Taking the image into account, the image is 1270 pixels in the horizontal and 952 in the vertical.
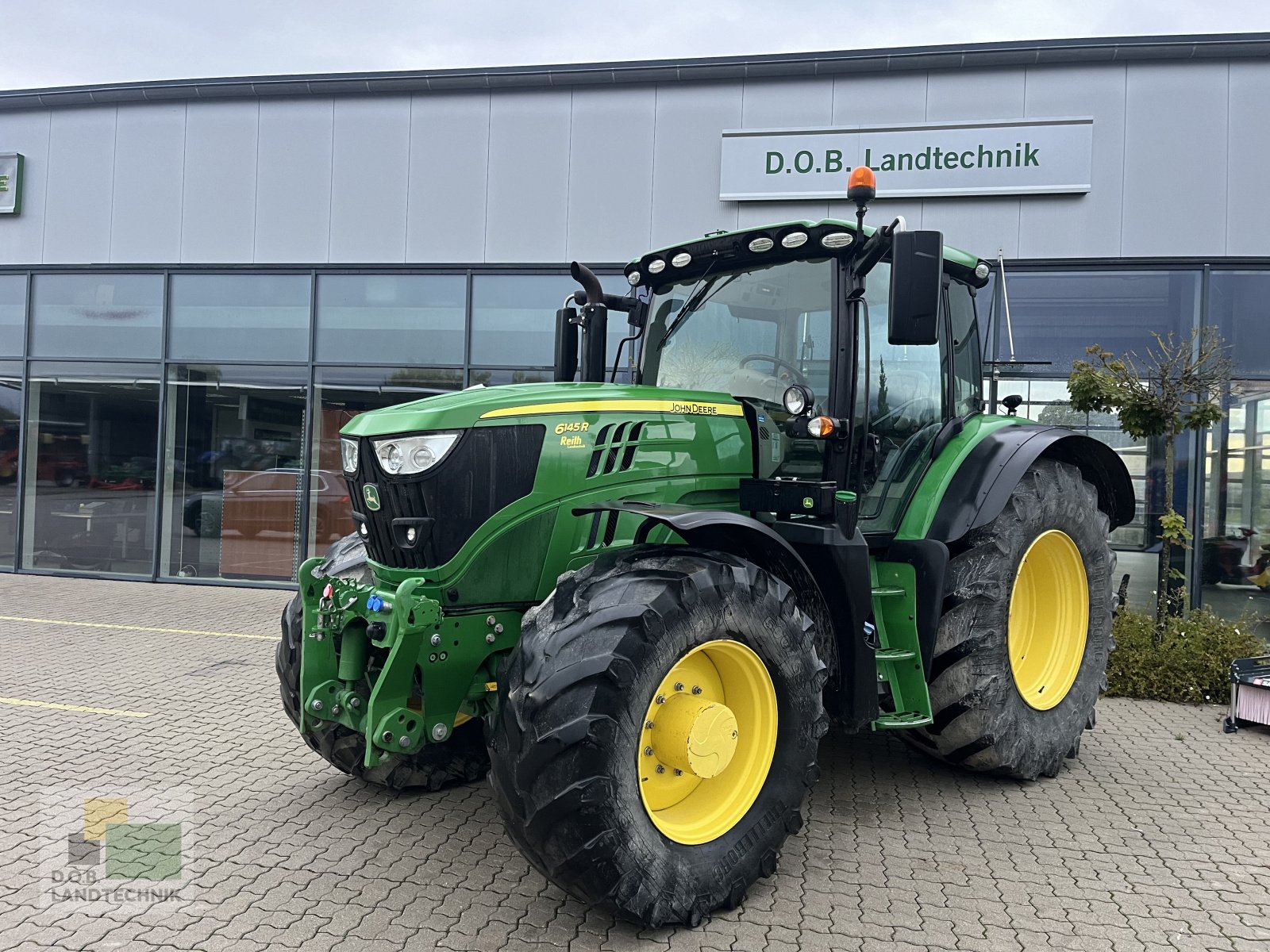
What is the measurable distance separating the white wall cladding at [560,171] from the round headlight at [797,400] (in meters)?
5.97

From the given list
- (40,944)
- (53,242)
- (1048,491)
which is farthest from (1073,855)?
(53,242)

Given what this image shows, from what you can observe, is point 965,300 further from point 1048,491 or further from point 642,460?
point 642,460

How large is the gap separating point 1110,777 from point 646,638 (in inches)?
128

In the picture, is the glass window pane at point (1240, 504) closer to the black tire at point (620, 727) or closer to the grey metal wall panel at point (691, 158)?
the grey metal wall panel at point (691, 158)

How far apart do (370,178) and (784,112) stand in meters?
4.59

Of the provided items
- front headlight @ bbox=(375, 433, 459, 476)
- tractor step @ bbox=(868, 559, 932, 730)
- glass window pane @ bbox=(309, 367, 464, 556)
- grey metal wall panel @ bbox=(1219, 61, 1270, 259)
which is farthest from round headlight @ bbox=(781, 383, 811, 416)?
glass window pane @ bbox=(309, 367, 464, 556)

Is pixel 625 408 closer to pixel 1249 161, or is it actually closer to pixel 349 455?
pixel 349 455

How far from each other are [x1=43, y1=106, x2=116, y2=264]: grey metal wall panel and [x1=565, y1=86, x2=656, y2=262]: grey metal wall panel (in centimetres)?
565

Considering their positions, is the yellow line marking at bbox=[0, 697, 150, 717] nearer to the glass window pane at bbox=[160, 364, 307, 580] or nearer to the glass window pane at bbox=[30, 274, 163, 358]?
the glass window pane at bbox=[160, 364, 307, 580]

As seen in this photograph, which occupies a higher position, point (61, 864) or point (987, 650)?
point (987, 650)

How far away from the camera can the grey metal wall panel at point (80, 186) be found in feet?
35.9

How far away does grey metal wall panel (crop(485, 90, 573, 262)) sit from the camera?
9.98 m

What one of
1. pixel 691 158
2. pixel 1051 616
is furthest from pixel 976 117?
pixel 1051 616

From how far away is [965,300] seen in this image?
5137 millimetres
